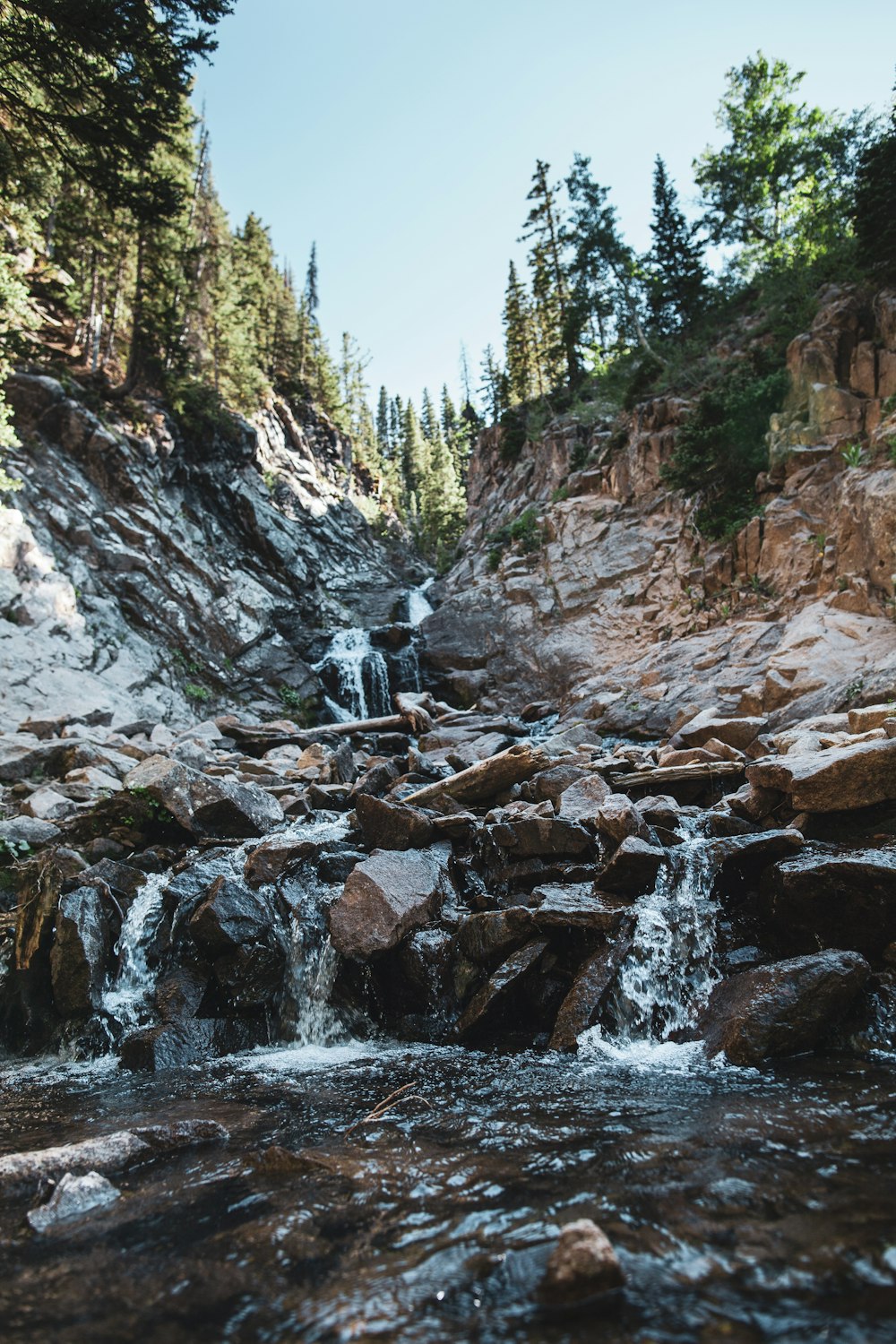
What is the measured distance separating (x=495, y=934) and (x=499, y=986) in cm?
49

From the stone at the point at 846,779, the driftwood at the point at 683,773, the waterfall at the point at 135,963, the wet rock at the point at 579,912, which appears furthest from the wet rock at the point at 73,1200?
the driftwood at the point at 683,773

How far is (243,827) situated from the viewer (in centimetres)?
981

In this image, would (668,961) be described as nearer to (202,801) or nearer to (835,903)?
(835,903)

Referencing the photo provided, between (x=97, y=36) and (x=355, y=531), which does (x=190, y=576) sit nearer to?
(x=97, y=36)

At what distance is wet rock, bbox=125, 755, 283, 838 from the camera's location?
9555 mm

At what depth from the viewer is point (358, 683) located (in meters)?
24.3

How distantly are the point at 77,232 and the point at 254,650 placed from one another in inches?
616

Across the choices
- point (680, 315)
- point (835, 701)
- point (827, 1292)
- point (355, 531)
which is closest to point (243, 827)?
point (827, 1292)

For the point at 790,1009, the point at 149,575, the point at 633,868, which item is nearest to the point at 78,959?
the point at 633,868

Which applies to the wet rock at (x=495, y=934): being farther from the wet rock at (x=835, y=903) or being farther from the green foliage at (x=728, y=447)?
the green foliage at (x=728, y=447)

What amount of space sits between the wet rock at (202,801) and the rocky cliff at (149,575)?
6726 mm

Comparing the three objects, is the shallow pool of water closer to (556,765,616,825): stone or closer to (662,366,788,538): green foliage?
(556,765,616,825): stone

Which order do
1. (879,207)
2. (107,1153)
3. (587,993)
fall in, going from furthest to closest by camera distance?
(879,207)
(587,993)
(107,1153)

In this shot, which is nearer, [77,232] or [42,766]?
[42,766]
